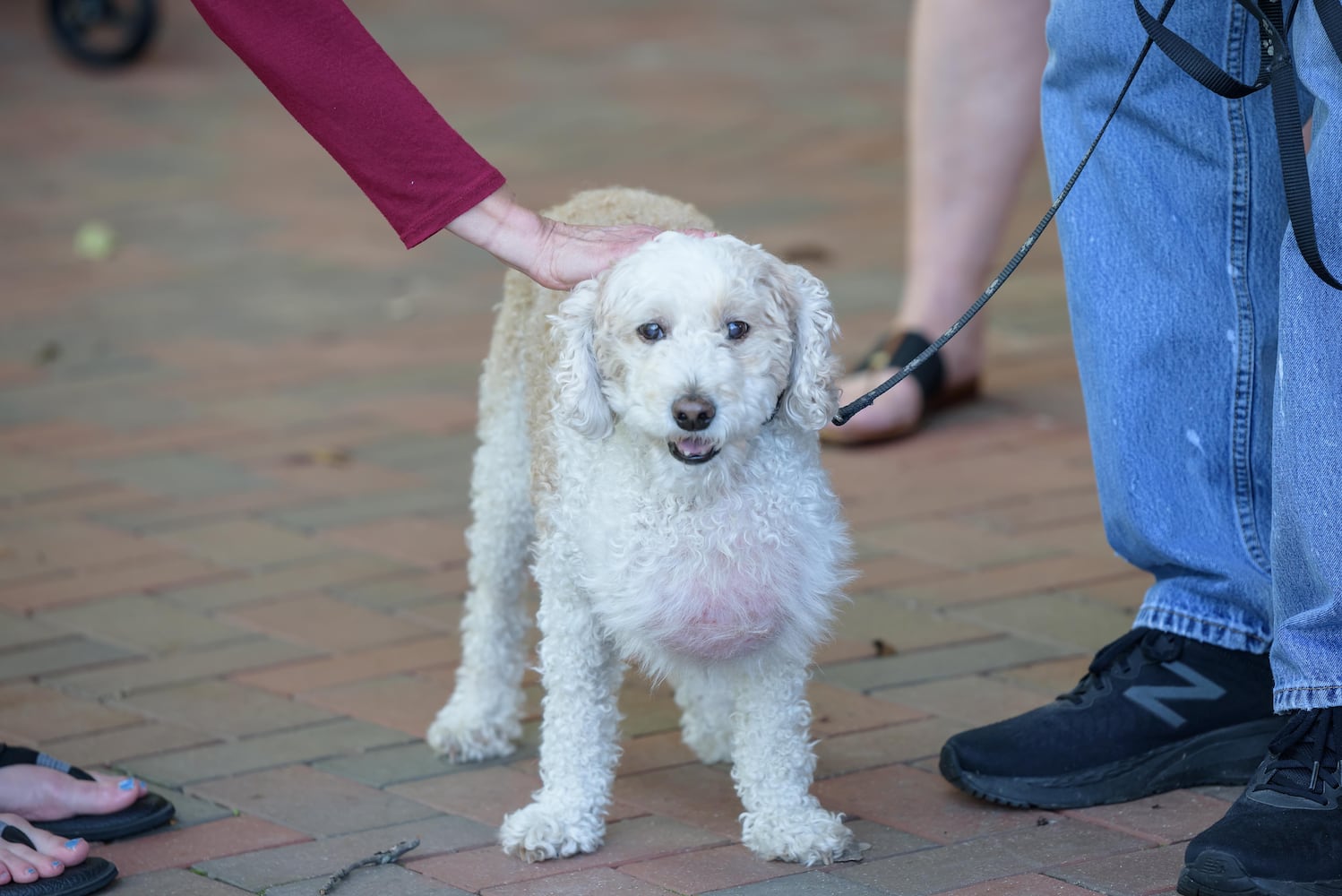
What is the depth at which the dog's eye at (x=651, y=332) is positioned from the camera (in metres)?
2.62

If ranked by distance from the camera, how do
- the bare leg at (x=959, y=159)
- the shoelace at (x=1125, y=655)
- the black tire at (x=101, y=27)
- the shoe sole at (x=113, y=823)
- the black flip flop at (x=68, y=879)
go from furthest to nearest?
1. the black tire at (x=101, y=27)
2. the bare leg at (x=959, y=159)
3. the shoelace at (x=1125, y=655)
4. the shoe sole at (x=113, y=823)
5. the black flip flop at (x=68, y=879)

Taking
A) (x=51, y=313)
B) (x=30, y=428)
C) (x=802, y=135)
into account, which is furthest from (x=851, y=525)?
(x=802, y=135)

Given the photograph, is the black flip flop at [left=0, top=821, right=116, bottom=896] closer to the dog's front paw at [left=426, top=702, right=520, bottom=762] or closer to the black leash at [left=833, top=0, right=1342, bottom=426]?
the dog's front paw at [left=426, top=702, right=520, bottom=762]

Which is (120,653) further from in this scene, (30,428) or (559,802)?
(30,428)

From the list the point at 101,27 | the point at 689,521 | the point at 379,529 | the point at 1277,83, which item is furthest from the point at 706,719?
the point at 101,27

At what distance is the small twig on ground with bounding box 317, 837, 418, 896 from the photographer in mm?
2727

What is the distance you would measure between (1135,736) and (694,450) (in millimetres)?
1012

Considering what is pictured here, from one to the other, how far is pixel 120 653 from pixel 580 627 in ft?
4.54

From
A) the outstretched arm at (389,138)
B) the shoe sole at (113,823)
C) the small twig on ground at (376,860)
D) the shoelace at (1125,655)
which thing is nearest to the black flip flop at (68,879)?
the shoe sole at (113,823)

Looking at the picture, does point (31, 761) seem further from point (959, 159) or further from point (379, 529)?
point (959, 159)

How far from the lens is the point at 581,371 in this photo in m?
2.69

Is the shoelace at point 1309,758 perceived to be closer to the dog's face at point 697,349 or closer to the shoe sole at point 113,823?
the dog's face at point 697,349

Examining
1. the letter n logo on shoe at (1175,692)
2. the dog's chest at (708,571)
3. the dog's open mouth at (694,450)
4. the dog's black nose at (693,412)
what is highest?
the dog's black nose at (693,412)

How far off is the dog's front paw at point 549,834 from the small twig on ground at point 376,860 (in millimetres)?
153
